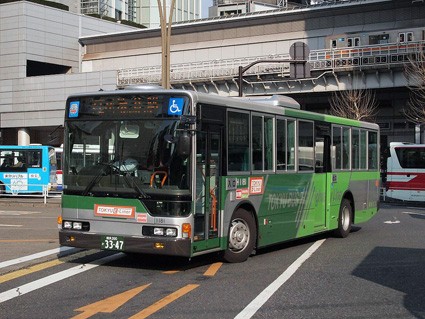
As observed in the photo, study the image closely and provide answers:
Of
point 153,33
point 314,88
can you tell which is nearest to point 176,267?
point 314,88

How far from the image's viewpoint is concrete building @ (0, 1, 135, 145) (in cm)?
6788

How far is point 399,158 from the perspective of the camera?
29016 mm

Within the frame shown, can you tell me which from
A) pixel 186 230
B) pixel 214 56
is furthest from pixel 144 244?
pixel 214 56

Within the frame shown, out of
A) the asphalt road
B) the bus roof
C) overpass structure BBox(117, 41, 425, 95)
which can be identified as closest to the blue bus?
the asphalt road

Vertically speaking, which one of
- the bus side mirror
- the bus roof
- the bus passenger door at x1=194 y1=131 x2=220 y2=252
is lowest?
the bus passenger door at x1=194 y1=131 x2=220 y2=252

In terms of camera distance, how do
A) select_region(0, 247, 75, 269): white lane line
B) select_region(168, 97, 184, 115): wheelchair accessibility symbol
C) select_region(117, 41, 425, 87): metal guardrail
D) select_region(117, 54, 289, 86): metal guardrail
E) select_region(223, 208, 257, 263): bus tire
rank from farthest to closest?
select_region(117, 54, 289, 86): metal guardrail → select_region(117, 41, 425, 87): metal guardrail → select_region(0, 247, 75, 269): white lane line → select_region(223, 208, 257, 263): bus tire → select_region(168, 97, 184, 115): wheelchair accessibility symbol

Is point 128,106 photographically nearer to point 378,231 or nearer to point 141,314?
point 141,314

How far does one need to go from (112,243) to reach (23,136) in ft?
213

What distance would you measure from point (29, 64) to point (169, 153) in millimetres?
68518

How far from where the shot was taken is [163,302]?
7.35 metres

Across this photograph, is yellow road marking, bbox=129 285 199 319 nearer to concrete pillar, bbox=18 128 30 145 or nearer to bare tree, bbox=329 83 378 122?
bare tree, bbox=329 83 378 122

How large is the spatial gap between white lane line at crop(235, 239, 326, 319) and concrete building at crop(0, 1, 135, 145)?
5676 cm

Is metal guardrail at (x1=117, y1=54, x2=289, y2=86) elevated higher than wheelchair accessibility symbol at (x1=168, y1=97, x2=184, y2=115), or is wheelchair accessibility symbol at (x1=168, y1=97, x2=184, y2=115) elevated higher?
metal guardrail at (x1=117, y1=54, x2=289, y2=86)

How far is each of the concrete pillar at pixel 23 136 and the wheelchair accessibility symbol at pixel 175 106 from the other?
213ft
